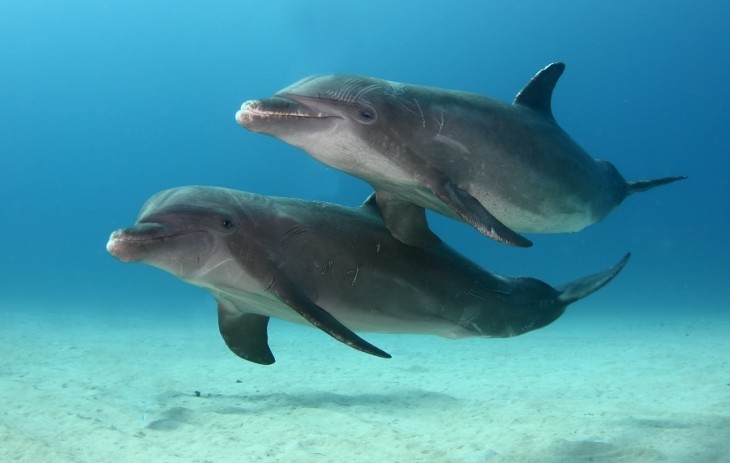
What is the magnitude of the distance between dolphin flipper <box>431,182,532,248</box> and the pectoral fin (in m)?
0.71

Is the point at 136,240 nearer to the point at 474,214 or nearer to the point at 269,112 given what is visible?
the point at 269,112

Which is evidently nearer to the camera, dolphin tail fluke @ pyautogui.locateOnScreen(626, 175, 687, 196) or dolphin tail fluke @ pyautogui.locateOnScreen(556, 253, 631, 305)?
dolphin tail fluke @ pyautogui.locateOnScreen(556, 253, 631, 305)

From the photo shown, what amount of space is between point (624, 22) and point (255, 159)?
64.9 m

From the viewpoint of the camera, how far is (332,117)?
14.3ft

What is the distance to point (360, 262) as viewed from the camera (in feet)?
16.5

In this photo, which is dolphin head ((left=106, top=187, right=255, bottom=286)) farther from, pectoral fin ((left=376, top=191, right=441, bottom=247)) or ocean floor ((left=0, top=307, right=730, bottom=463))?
ocean floor ((left=0, top=307, right=730, bottom=463))

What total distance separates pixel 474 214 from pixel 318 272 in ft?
4.38

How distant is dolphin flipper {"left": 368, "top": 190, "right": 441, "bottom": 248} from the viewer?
5289 millimetres

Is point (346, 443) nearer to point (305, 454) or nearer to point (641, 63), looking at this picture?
point (305, 454)

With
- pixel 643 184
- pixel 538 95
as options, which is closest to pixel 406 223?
pixel 538 95

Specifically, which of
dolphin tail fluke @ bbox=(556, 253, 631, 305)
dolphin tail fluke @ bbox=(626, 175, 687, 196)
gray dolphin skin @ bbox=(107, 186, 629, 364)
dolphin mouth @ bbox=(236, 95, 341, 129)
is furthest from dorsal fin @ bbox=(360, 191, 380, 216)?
dolphin tail fluke @ bbox=(626, 175, 687, 196)

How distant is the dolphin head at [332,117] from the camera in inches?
165

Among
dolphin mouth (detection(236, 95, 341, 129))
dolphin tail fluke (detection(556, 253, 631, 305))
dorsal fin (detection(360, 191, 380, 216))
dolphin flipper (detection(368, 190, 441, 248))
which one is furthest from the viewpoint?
dolphin tail fluke (detection(556, 253, 631, 305))

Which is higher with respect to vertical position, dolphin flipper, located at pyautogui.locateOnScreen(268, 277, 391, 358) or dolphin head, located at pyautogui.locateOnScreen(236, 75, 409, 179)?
dolphin head, located at pyautogui.locateOnScreen(236, 75, 409, 179)
